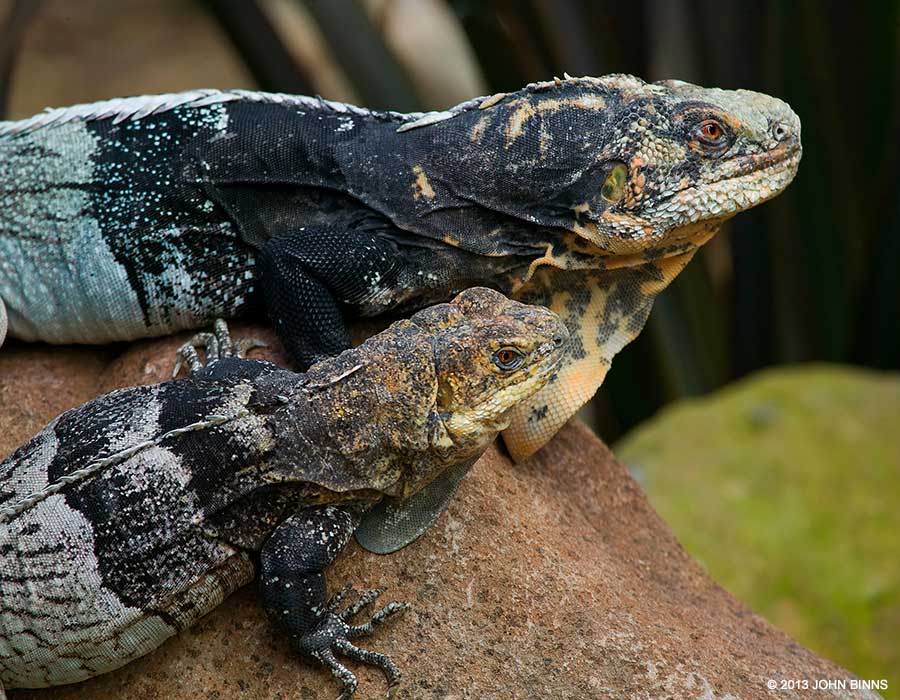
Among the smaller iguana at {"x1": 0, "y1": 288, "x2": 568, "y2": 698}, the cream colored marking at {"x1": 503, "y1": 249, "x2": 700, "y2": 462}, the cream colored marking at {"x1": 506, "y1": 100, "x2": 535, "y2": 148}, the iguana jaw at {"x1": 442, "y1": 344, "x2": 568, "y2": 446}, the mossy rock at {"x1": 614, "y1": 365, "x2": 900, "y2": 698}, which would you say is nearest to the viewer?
the smaller iguana at {"x1": 0, "y1": 288, "x2": 568, "y2": 698}

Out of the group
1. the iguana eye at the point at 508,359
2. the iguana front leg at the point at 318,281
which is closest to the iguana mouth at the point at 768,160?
the iguana eye at the point at 508,359

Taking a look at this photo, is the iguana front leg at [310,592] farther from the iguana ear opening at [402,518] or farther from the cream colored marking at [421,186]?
the cream colored marking at [421,186]

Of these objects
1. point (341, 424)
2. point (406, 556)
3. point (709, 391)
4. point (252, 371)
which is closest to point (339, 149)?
point (252, 371)

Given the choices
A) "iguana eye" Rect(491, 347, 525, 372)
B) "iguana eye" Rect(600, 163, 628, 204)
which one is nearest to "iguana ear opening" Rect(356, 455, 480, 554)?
"iguana eye" Rect(491, 347, 525, 372)

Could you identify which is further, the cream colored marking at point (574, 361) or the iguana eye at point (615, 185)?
the cream colored marking at point (574, 361)

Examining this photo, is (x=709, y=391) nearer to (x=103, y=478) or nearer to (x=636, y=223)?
(x=636, y=223)

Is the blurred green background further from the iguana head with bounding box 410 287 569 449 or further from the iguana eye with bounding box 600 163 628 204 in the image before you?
the iguana head with bounding box 410 287 569 449
